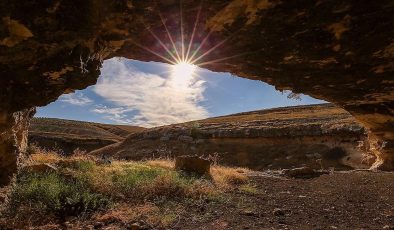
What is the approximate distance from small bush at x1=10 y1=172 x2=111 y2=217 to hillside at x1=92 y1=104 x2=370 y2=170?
21.5 meters

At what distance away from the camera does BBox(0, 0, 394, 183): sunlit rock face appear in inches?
218

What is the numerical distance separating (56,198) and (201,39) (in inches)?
182

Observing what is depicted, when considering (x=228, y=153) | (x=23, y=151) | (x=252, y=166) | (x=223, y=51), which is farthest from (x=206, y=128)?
(x=223, y=51)

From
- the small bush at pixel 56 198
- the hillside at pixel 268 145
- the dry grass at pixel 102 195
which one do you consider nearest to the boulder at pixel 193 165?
the dry grass at pixel 102 195

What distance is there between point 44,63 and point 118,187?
13.6ft

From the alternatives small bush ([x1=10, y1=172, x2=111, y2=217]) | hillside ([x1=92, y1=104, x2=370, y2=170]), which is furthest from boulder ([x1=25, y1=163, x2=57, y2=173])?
hillside ([x1=92, y1=104, x2=370, y2=170])

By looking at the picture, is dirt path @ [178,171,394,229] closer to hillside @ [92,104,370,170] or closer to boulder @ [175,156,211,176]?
boulder @ [175,156,211,176]

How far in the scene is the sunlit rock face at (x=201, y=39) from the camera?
5.53m

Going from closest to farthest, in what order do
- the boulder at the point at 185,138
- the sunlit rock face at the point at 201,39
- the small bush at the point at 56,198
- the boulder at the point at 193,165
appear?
the sunlit rock face at the point at 201,39 → the small bush at the point at 56,198 → the boulder at the point at 193,165 → the boulder at the point at 185,138

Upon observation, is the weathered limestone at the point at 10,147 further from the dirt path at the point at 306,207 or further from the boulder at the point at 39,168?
the dirt path at the point at 306,207

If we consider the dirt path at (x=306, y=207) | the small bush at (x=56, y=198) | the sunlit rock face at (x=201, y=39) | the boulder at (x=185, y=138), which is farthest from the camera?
the boulder at (x=185, y=138)

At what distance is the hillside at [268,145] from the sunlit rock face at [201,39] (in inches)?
778

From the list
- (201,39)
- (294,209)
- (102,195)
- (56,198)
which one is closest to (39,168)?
(102,195)

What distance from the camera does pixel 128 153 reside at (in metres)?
40.3
